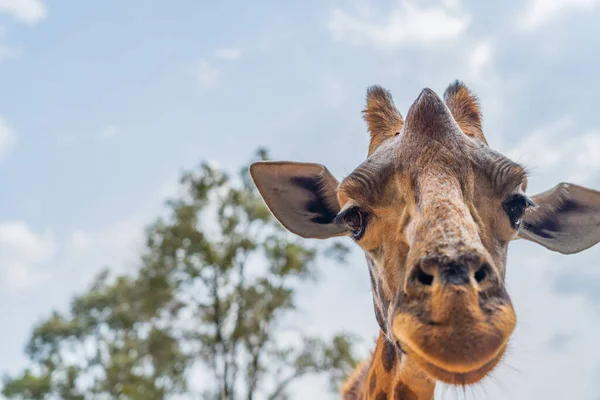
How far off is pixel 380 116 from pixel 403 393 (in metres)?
2.08

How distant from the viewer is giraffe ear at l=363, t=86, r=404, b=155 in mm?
3755

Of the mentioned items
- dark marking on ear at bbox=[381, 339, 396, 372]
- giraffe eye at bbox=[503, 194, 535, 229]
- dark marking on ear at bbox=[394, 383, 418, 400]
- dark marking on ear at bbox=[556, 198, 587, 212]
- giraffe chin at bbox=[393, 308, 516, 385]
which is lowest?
dark marking on ear at bbox=[394, 383, 418, 400]

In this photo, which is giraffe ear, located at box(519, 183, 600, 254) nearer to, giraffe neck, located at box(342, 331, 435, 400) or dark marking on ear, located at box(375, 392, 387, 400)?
giraffe neck, located at box(342, 331, 435, 400)

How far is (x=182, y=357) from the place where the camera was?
62.0ft

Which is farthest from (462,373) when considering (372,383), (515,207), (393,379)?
(372,383)

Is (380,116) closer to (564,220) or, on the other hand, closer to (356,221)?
(356,221)

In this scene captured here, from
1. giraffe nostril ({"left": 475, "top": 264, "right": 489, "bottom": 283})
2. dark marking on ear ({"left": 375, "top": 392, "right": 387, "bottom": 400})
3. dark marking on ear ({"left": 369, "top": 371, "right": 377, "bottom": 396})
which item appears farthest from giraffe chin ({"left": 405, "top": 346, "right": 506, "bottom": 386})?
dark marking on ear ({"left": 369, "top": 371, "right": 377, "bottom": 396})

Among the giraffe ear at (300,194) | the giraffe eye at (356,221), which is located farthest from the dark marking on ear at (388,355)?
the giraffe ear at (300,194)

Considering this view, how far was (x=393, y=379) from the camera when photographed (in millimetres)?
3279

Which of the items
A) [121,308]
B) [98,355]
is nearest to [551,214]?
[121,308]

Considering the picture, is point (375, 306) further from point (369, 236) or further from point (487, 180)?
point (487, 180)

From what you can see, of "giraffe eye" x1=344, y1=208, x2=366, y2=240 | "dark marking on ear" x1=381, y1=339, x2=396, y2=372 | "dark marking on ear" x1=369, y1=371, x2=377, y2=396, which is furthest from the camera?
"dark marking on ear" x1=369, y1=371, x2=377, y2=396

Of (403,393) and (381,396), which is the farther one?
(381,396)

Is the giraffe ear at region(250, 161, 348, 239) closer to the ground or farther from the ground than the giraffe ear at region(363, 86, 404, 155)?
closer to the ground
